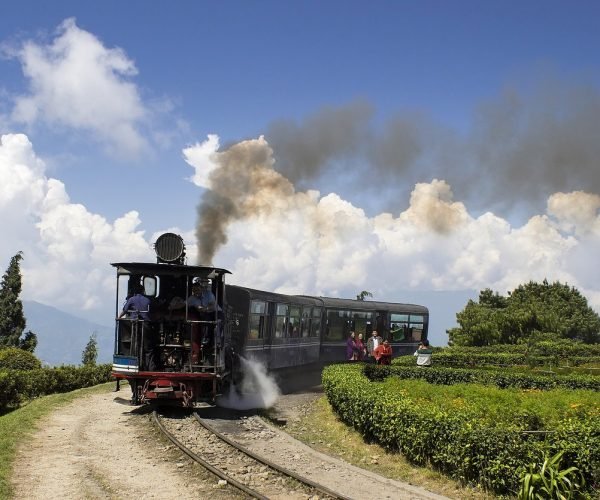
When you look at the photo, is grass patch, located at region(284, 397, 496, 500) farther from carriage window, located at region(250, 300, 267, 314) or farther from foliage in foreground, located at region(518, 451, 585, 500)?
carriage window, located at region(250, 300, 267, 314)

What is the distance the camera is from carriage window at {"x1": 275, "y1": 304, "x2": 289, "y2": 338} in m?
24.5

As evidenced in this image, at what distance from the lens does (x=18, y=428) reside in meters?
14.3

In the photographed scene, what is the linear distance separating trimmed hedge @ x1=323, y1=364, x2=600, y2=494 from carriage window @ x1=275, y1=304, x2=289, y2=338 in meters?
10.1

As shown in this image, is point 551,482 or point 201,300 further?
Answer: point 201,300

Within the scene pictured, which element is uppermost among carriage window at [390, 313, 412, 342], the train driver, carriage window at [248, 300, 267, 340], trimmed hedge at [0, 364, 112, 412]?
the train driver

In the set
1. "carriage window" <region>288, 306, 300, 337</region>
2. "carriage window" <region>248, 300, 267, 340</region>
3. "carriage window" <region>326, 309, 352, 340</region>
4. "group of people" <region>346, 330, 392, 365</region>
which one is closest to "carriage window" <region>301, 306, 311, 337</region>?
"carriage window" <region>288, 306, 300, 337</region>

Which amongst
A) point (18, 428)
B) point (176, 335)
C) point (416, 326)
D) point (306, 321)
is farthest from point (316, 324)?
point (18, 428)

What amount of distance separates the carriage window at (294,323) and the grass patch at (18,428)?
875 cm

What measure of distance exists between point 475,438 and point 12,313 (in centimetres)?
4726

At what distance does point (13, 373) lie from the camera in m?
20.7

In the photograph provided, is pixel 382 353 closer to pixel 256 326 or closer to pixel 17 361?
pixel 256 326

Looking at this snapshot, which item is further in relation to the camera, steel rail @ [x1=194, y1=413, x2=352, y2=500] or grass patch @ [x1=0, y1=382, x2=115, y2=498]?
grass patch @ [x1=0, y1=382, x2=115, y2=498]

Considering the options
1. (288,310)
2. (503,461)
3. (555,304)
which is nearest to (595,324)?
(555,304)

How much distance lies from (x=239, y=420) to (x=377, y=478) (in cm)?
630
